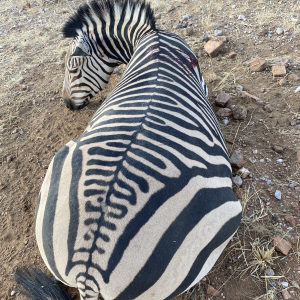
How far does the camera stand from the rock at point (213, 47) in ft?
12.7

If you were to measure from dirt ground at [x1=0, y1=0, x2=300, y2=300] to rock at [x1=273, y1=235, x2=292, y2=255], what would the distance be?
0.16 feet

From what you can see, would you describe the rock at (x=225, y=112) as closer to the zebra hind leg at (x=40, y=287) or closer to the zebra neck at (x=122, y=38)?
the zebra neck at (x=122, y=38)

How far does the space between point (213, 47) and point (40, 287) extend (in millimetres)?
4224

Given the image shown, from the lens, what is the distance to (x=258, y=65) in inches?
138

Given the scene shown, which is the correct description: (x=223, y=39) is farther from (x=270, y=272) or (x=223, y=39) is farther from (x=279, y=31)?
(x=270, y=272)

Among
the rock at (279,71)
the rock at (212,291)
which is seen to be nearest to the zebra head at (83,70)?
the rock at (279,71)

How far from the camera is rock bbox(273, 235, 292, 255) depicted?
73.4 inches

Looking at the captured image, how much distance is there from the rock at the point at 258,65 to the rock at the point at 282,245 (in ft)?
8.96

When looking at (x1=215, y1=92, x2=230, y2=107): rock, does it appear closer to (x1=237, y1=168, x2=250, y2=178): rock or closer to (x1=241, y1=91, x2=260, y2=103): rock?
(x1=241, y1=91, x2=260, y2=103): rock

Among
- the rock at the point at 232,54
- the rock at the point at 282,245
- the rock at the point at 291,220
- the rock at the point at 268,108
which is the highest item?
the rock at the point at 232,54

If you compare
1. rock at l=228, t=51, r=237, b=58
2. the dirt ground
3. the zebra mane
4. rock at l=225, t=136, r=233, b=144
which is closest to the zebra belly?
the dirt ground

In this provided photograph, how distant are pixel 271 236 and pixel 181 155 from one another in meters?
1.32

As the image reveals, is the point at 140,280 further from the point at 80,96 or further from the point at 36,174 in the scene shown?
the point at 80,96

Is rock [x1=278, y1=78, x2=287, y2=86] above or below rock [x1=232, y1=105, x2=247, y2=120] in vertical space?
below
